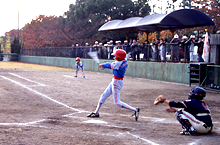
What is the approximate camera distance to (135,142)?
6.24m

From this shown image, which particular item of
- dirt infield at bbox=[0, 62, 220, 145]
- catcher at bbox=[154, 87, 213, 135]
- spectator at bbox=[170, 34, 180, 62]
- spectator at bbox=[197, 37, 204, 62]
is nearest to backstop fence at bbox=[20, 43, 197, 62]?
spectator at bbox=[170, 34, 180, 62]

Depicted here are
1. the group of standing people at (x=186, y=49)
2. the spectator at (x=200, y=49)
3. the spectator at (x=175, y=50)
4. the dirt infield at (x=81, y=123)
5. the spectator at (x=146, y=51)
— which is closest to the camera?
the dirt infield at (x=81, y=123)

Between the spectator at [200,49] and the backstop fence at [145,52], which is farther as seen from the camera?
the backstop fence at [145,52]

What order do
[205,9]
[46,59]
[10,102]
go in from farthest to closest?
1. [46,59]
2. [205,9]
3. [10,102]

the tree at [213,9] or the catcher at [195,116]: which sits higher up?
the tree at [213,9]

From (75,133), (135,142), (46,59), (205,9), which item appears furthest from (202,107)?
(46,59)

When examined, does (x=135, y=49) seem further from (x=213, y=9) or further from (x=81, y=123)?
(x=81, y=123)

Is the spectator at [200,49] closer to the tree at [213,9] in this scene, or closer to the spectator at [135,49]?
the spectator at [135,49]

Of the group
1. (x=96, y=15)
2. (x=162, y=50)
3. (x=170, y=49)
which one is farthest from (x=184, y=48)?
(x=96, y=15)

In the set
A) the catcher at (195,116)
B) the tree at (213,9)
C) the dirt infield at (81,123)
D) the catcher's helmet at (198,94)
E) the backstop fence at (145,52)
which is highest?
the tree at (213,9)

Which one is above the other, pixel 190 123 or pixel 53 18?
pixel 53 18

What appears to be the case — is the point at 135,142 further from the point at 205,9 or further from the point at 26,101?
the point at 205,9

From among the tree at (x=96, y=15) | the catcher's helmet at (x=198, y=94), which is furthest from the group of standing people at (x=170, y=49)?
the tree at (x=96, y=15)

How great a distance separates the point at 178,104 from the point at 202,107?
0.63 meters
